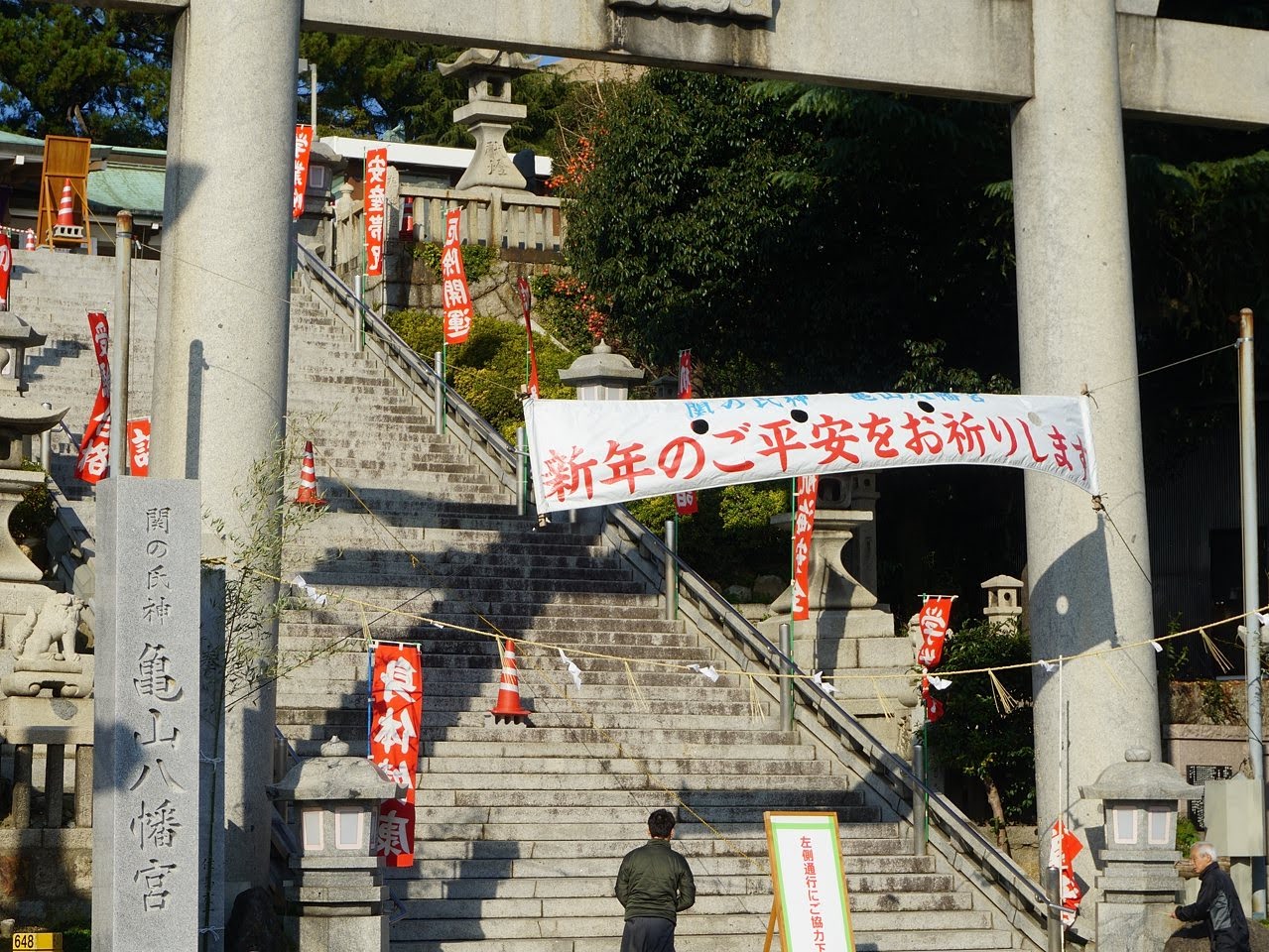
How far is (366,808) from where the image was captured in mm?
12805

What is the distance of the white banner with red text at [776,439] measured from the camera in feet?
44.6

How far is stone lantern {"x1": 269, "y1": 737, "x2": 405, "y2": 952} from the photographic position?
1261cm

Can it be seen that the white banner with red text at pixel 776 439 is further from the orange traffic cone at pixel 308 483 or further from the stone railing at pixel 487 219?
the stone railing at pixel 487 219

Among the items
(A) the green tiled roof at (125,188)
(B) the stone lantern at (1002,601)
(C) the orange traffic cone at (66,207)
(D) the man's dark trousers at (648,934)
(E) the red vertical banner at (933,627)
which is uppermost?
(A) the green tiled roof at (125,188)

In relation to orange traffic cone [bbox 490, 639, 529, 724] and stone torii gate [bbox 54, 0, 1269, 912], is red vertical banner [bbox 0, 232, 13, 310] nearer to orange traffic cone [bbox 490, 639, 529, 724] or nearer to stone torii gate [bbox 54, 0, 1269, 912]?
stone torii gate [bbox 54, 0, 1269, 912]

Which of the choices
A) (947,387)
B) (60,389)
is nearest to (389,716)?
(947,387)

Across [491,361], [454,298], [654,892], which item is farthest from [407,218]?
[654,892]

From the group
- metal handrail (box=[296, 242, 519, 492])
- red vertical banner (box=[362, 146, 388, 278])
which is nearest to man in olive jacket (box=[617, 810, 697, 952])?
metal handrail (box=[296, 242, 519, 492])

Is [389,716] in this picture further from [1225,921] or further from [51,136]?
[51,136]

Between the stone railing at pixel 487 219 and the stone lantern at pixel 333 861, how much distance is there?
2122 centimetres

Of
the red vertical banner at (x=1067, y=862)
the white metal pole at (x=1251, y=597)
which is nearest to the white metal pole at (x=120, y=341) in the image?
the red vertical banner at (x=1067, y=862)

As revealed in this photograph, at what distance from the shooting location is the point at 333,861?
12.7m

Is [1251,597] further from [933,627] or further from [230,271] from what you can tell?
[230,271]

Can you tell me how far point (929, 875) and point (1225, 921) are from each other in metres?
3.49
